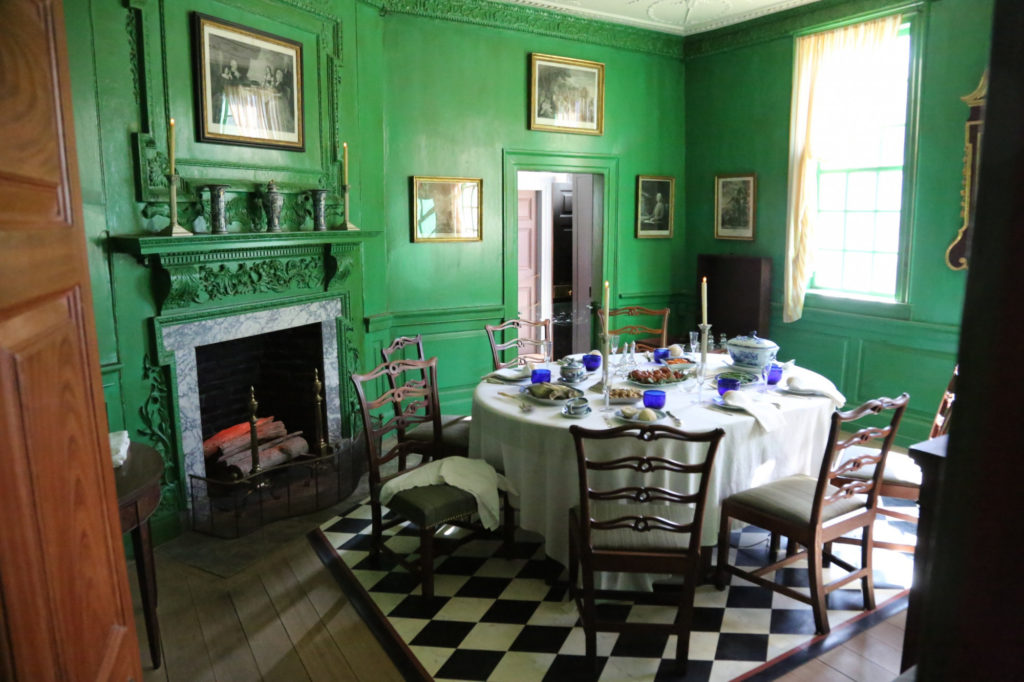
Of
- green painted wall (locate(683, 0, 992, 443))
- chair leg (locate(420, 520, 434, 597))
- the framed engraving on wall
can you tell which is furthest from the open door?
green painted wall (locate(683, 0, 992, 443))

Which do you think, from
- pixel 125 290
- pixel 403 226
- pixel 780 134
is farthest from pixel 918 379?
pixel 125 290

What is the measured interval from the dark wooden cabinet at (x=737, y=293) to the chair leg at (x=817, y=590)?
3511 millimetres

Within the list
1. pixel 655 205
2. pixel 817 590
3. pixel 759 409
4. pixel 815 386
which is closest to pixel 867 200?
pixel 655 205

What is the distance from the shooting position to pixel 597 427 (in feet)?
10.5

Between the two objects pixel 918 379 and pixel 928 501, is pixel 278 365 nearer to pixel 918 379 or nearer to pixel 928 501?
pixel 928 501

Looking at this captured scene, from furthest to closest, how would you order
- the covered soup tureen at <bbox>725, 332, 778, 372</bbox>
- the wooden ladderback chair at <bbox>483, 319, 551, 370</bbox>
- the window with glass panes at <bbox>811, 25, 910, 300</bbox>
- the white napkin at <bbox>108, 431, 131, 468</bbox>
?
1. the window with glass panes at <bbox>811, 25, 910, 300</bbox>
2. the wooden ladderback chair at <bbox>483, 319, 551, 370</bbox>
3. the covered soup tureen at <bbox>725, 332, 778, 372</bbox>
4. the white napkin at <bbox>108, 431, 131, 468</bbox>

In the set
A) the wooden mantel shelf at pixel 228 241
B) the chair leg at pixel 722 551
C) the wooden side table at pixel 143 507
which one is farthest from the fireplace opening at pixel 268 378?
the chair leg at pixel 722 551

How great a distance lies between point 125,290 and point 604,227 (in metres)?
4.34

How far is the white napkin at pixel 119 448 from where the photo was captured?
2.79 metres

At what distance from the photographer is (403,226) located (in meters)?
5.76

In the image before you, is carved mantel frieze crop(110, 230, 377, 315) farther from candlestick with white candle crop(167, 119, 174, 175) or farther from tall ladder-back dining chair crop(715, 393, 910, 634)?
tall ladder-back dining chair crop(715, 393, 910, 634)

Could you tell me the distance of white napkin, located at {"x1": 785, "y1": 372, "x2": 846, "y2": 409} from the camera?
12.1ft

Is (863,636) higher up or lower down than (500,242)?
lower down

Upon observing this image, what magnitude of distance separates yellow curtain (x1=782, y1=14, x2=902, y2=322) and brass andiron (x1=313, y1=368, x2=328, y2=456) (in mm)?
3921
